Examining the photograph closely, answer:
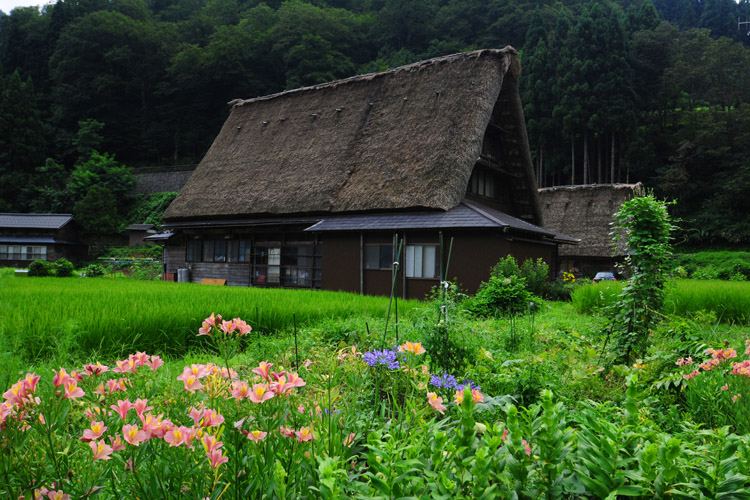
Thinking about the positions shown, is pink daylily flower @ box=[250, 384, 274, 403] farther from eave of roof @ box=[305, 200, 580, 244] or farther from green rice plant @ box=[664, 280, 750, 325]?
eave of roof @ box=[305, 200, 580, 244]

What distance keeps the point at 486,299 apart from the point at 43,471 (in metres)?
7.84

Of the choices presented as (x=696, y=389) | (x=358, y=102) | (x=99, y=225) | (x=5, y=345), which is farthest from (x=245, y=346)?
(x=99, y=225)

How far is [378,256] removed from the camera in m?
13.3

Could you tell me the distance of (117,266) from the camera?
27.4 meters

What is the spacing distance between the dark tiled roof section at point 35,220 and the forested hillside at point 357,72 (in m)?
1.39

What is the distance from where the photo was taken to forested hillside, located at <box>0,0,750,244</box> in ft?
96.7

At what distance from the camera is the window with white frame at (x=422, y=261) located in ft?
40.6

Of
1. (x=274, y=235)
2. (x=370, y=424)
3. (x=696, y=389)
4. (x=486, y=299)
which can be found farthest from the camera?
(x=274, y=235)

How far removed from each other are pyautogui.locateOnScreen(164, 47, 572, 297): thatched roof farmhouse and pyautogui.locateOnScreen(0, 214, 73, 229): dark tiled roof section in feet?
59.4

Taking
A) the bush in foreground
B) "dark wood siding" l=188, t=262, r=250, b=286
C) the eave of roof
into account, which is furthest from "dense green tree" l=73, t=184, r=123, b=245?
the eave of roof

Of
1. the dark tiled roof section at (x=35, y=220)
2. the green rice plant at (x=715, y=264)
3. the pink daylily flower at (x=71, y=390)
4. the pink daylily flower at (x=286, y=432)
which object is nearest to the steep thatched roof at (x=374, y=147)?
the green rice plant at (x=715, y=264)

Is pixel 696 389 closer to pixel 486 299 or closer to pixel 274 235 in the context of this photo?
pixel 486 299

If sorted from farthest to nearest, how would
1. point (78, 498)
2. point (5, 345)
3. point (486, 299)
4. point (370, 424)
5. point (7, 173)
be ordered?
point (7, 173), point (486, 299), point (5, 345), point (370, 424), point (78, 498)

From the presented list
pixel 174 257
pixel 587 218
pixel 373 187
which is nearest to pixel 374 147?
pixel 373 187
